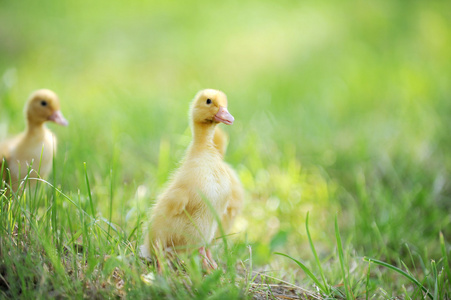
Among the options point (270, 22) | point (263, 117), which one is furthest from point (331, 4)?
point (263, 117)

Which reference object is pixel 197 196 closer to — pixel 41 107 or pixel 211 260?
pixel 211 260

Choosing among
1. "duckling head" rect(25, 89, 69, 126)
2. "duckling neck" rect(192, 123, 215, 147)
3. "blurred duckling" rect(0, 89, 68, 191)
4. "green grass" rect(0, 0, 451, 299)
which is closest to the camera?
"green grass" rect(0, 0, 451, 299)

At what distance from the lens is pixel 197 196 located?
2051mm

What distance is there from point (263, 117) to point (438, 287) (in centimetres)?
251

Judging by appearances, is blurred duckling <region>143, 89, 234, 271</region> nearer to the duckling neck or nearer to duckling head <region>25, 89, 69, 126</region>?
the duckling neck

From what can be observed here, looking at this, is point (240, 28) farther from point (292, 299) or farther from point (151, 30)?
point (292, 299)

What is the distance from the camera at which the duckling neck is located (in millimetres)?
2211

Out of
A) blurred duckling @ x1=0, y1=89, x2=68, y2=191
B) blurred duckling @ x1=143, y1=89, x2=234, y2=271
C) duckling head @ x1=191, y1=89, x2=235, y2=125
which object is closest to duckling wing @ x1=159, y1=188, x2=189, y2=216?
blurred duckling @ x1=143, y1=89, x2=234, y2=271

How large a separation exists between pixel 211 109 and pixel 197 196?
0.39 meters

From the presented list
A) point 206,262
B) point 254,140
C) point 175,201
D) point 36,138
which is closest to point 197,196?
point 175,201

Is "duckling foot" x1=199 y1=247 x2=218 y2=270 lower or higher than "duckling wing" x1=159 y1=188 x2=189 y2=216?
lower

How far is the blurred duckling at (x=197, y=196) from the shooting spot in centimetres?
206

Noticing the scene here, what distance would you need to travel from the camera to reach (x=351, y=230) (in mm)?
3168

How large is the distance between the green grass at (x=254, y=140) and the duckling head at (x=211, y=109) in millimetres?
512
